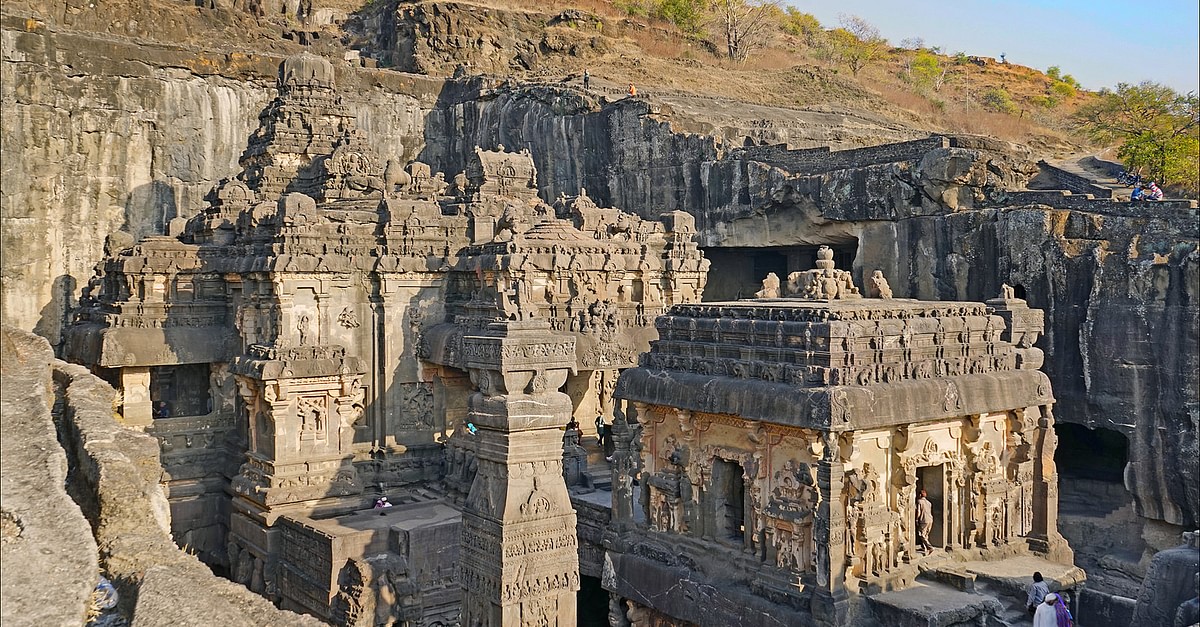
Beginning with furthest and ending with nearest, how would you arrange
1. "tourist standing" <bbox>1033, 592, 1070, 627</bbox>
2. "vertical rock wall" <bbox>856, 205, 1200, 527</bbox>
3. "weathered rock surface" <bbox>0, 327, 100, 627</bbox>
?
"vertical rock wall" <bbox>856, 205, 1200, 527</bbox> → "tourist standing" <bbox>1033, 592, 1070, 627</bbox> → "weathered rock surface" <bbox>0, 327, 100, 627</bbox>

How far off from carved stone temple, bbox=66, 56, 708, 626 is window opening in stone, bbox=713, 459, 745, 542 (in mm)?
3341

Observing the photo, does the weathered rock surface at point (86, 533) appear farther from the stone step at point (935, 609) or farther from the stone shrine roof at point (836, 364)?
the stone step at point (935, 609)

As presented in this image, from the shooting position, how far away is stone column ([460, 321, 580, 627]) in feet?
25.6

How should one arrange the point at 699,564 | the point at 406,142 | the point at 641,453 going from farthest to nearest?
the point at 406,142, the point at 641,453, the point at 699,564

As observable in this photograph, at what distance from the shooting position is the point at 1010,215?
1938 cm

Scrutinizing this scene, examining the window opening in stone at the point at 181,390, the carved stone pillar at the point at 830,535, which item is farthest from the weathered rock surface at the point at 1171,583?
the window opening in stone at the point at 181,390

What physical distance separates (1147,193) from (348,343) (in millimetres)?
16406

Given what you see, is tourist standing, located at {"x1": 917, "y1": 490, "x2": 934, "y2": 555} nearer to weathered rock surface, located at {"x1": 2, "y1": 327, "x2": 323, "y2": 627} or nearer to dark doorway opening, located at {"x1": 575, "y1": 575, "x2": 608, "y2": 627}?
dark doorway opening, located at {"x1": 575, "y1": 575, "x2": 608, "y2": 627}

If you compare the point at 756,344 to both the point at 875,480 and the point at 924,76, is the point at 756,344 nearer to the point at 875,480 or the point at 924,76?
the point at 875,480

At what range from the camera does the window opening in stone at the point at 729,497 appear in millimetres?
11625

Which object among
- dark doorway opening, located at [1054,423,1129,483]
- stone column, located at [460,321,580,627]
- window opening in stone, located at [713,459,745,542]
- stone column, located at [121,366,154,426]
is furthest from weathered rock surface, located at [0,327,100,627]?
dark doorway opening, located at [1054,423,1129,483]

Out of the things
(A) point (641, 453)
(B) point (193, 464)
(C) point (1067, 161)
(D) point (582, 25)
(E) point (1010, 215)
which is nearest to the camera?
(A) point (641, 453)

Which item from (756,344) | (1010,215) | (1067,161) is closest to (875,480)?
(756,344)

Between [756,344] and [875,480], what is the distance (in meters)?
1.98
